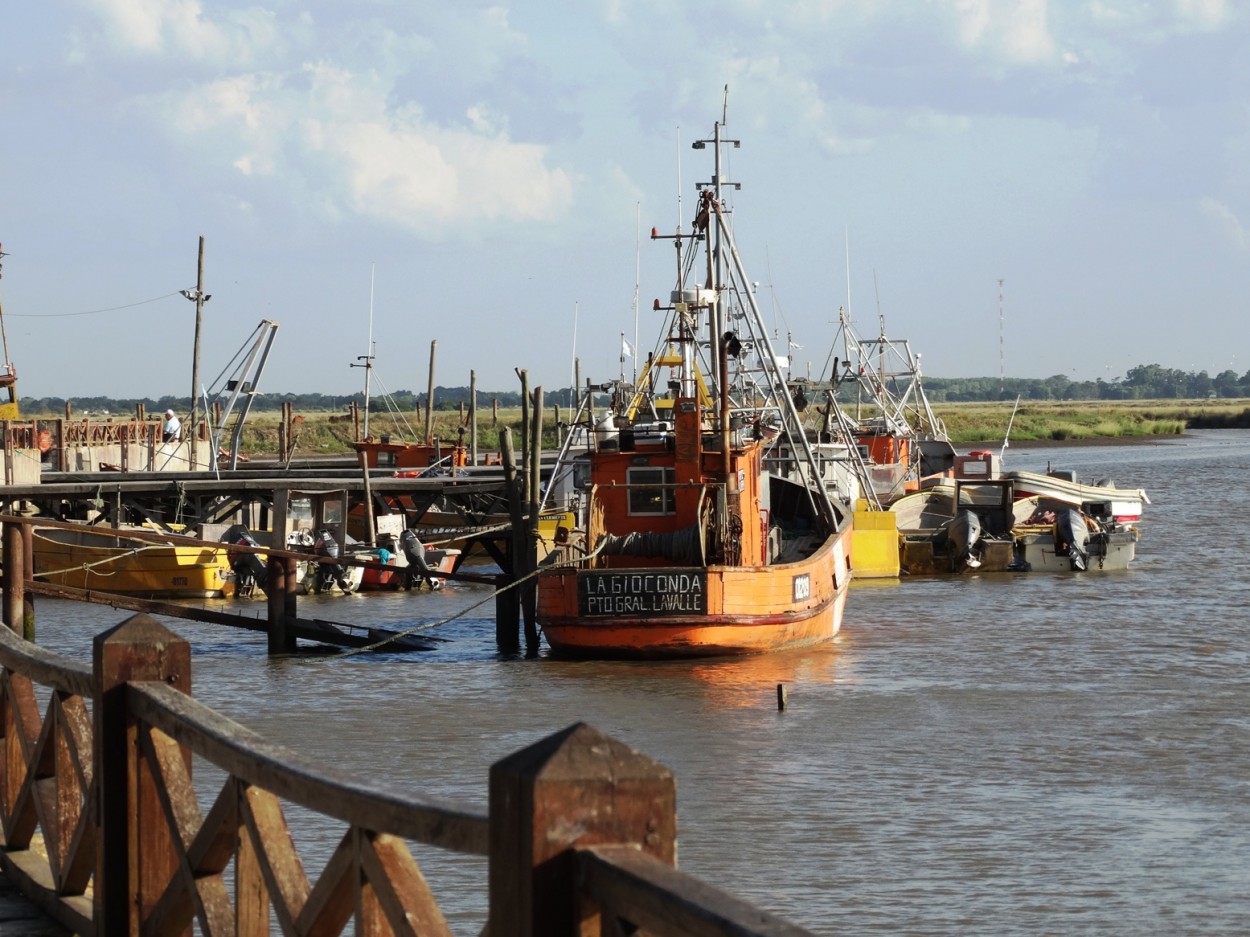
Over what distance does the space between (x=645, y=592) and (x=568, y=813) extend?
55.5 feet

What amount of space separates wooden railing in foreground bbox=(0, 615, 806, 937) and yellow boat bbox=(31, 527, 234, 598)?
21.1 m

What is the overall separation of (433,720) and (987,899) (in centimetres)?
798

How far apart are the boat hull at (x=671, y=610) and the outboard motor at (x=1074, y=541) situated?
14155mm

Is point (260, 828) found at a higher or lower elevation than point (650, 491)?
lower

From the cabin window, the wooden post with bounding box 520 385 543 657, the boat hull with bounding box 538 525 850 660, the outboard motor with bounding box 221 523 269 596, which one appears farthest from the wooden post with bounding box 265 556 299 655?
the outboard motor with bounding box 221 523 269 596

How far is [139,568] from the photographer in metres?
27.1

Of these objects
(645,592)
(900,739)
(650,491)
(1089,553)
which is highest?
(650,491)

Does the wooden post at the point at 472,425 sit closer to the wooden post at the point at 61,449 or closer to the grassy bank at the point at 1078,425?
the wooden post at the point at 61,449

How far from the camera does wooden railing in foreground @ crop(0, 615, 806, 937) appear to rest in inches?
117

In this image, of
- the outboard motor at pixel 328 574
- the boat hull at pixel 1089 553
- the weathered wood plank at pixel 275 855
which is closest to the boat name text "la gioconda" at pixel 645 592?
the outboard motor at pixel 328 574

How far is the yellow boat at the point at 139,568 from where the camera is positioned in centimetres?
2711

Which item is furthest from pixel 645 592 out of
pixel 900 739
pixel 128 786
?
pixel 128 786

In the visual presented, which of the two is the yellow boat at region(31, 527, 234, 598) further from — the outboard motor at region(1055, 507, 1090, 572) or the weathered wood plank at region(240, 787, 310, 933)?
the weathered wood plank at region(240, 787, 310, 933)

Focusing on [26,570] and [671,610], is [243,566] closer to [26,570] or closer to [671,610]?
[26,570]
